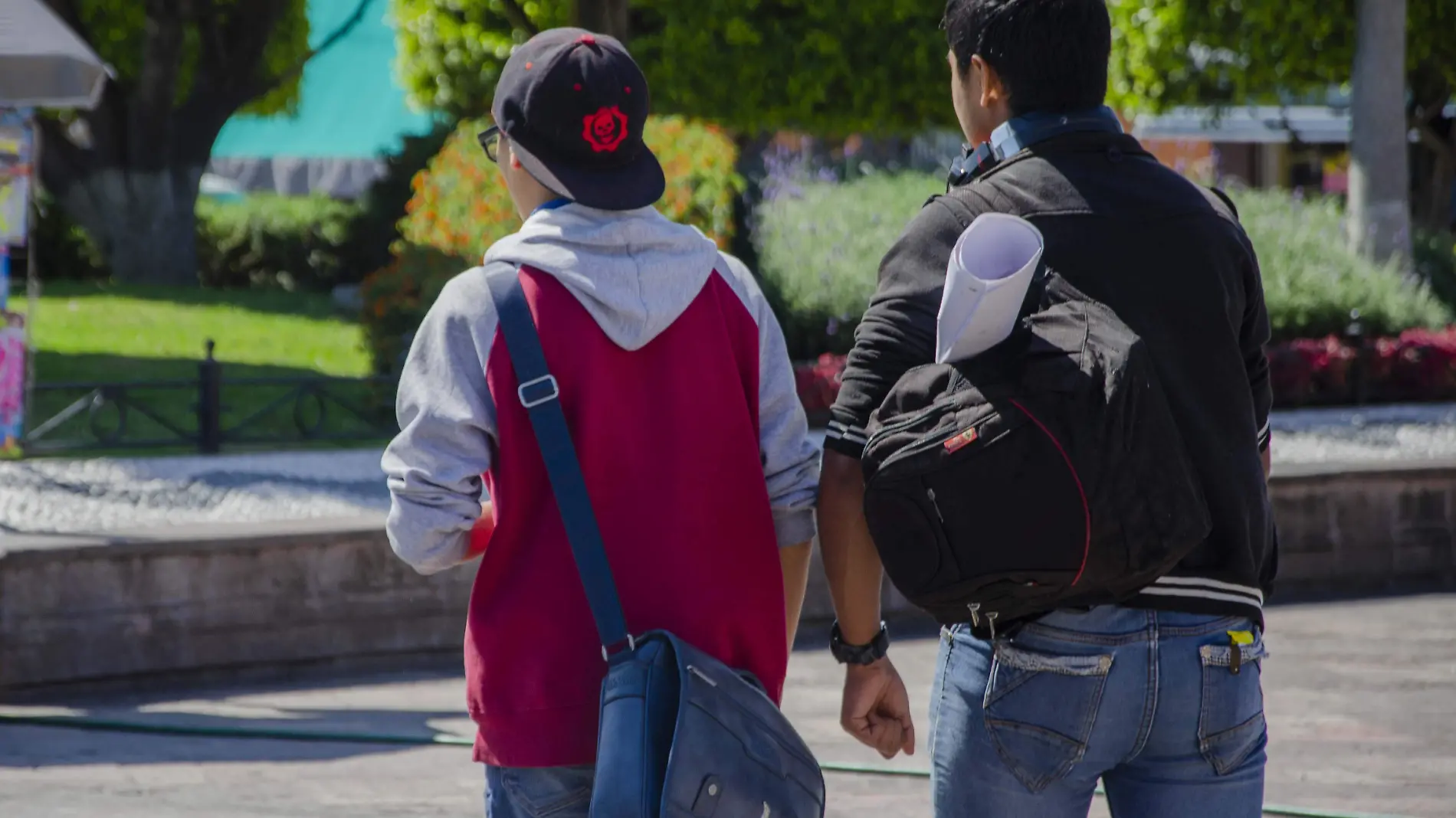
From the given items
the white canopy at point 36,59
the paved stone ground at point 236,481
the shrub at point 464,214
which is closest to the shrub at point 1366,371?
the paved stone ground at point 236,481

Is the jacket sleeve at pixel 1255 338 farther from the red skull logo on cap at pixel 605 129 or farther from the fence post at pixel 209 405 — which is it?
the fence post at pixel 209 405

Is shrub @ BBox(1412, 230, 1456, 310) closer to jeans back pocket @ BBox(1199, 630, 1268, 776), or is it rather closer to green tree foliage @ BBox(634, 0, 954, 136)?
green tree foliage @ BBox(634, 0, 954, 136)

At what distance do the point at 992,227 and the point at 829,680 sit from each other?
438 cm

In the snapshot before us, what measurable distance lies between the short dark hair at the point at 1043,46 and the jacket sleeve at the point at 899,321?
19cm

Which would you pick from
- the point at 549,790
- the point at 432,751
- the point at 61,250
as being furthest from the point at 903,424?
the point at 61,250

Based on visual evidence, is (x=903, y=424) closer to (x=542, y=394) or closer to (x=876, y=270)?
(x=542, y=394)

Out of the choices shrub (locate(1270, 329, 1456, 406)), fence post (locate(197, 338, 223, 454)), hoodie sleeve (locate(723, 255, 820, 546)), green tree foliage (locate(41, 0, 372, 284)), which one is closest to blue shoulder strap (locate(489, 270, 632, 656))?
hoodie sleeve (locate(723, 255, 820, 546))

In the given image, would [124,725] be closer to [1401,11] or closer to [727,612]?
[727,612]

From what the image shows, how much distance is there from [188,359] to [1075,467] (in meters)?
12.4

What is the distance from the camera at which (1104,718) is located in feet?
7.23

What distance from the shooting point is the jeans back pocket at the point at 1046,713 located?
7.23ft

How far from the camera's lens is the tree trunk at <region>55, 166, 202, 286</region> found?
2066 cm

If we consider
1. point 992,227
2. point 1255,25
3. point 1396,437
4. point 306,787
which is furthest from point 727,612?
point 1255,25

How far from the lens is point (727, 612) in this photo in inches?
90.8
